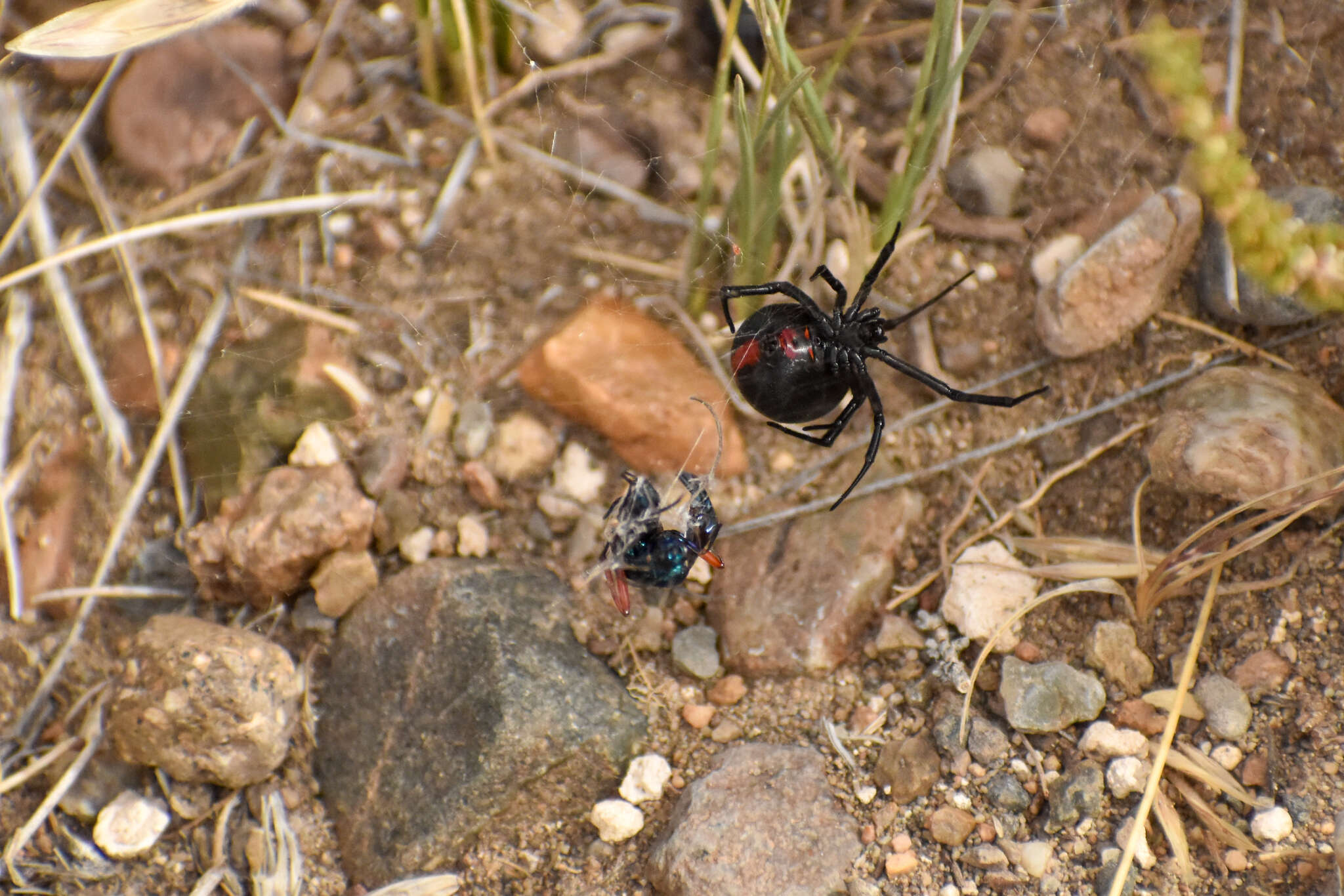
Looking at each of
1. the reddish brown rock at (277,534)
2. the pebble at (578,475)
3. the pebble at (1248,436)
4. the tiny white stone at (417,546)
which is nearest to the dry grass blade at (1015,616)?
the pebble at (1248,436)

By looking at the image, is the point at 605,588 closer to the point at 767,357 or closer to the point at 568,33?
the point at 767,357

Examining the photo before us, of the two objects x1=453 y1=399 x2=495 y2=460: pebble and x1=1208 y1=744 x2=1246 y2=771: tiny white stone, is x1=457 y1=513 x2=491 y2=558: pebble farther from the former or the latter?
x1=1208 y1=744 x2=1246 y2=771: tiny white stone

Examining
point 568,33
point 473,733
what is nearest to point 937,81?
point 568,33

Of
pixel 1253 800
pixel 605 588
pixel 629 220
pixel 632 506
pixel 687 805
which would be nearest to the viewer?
pixel 1253 800

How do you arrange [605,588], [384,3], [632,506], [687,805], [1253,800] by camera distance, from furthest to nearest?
1. [384,3]
2. [605,588]
3. [632,506]
4. [687,805]
5. [1253,800]

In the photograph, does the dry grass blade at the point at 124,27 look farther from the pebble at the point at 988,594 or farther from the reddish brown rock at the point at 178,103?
the pebble at the point at 988,594

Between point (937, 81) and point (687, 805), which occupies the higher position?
point (937, 81)
